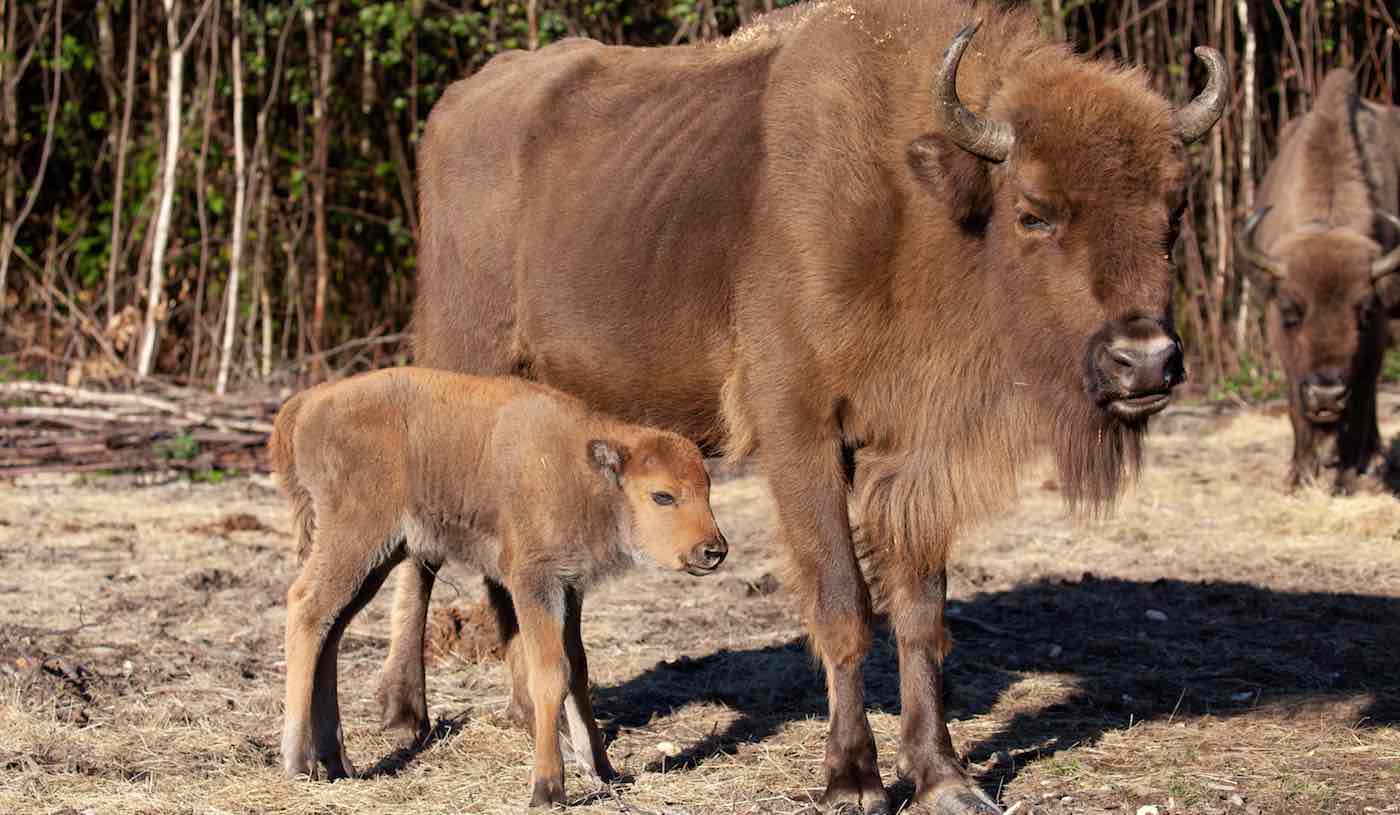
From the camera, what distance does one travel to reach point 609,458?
5.47m

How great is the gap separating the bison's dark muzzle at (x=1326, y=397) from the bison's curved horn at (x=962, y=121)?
19.3ft

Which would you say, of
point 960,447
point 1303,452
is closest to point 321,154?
point 1303,452

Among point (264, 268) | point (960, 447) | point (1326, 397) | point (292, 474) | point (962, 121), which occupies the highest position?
point (962, 121)

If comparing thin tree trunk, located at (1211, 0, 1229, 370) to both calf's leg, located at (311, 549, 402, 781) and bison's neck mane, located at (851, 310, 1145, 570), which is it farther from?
calf's leg, located at (311, 549, 402, 781)

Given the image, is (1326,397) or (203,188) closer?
Result: (1326,397)

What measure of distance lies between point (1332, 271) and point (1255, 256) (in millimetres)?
540

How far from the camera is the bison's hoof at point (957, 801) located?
5234 millimetres

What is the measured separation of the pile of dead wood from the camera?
1118cm

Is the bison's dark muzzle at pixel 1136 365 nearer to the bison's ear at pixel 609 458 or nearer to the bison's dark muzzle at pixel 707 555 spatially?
the bison's dark muzzle at pixel 707 555

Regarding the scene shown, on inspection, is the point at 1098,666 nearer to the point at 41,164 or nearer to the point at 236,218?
the point at 236,218

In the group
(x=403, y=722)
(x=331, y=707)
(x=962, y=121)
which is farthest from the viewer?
(x=403, y=722)

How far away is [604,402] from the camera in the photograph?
21.6ft

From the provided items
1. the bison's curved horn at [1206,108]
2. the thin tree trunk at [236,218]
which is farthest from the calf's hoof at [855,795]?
the thin tree trunk at [236,218]

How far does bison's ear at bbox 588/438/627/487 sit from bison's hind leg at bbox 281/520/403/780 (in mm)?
713
